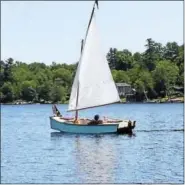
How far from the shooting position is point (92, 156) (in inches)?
1601

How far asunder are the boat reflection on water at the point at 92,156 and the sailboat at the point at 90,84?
1.74 meters

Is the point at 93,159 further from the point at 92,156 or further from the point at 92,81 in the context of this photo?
the point at 92,81

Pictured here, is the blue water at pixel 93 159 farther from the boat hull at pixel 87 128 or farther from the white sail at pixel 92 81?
the white sail at pixel 92 81

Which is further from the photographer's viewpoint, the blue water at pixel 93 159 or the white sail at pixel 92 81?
the white sail at pixel 92 81

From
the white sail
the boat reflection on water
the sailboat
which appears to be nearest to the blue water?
the boat reflection on water

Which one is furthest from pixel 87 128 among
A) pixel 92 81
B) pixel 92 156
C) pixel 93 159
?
pixel 93 159

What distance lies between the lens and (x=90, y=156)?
4069cm

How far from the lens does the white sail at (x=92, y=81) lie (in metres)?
58.9

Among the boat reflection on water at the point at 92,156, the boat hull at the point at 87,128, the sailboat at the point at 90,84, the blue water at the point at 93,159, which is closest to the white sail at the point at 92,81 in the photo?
the sailboat at the point at 90,84

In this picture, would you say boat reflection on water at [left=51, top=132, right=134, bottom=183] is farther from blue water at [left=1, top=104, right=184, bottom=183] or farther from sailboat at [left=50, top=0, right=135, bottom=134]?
sailboat at [left=50, top=0, right=135, bottom=134]

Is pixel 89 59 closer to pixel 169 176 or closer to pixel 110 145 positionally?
pixel 110 145

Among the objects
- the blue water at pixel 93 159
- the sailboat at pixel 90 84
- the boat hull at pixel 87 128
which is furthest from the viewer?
the sailboat at pixel 90 84

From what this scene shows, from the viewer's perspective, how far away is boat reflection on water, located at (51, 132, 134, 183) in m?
31.5

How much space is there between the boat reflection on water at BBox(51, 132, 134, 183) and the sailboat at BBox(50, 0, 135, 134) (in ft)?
5.71
